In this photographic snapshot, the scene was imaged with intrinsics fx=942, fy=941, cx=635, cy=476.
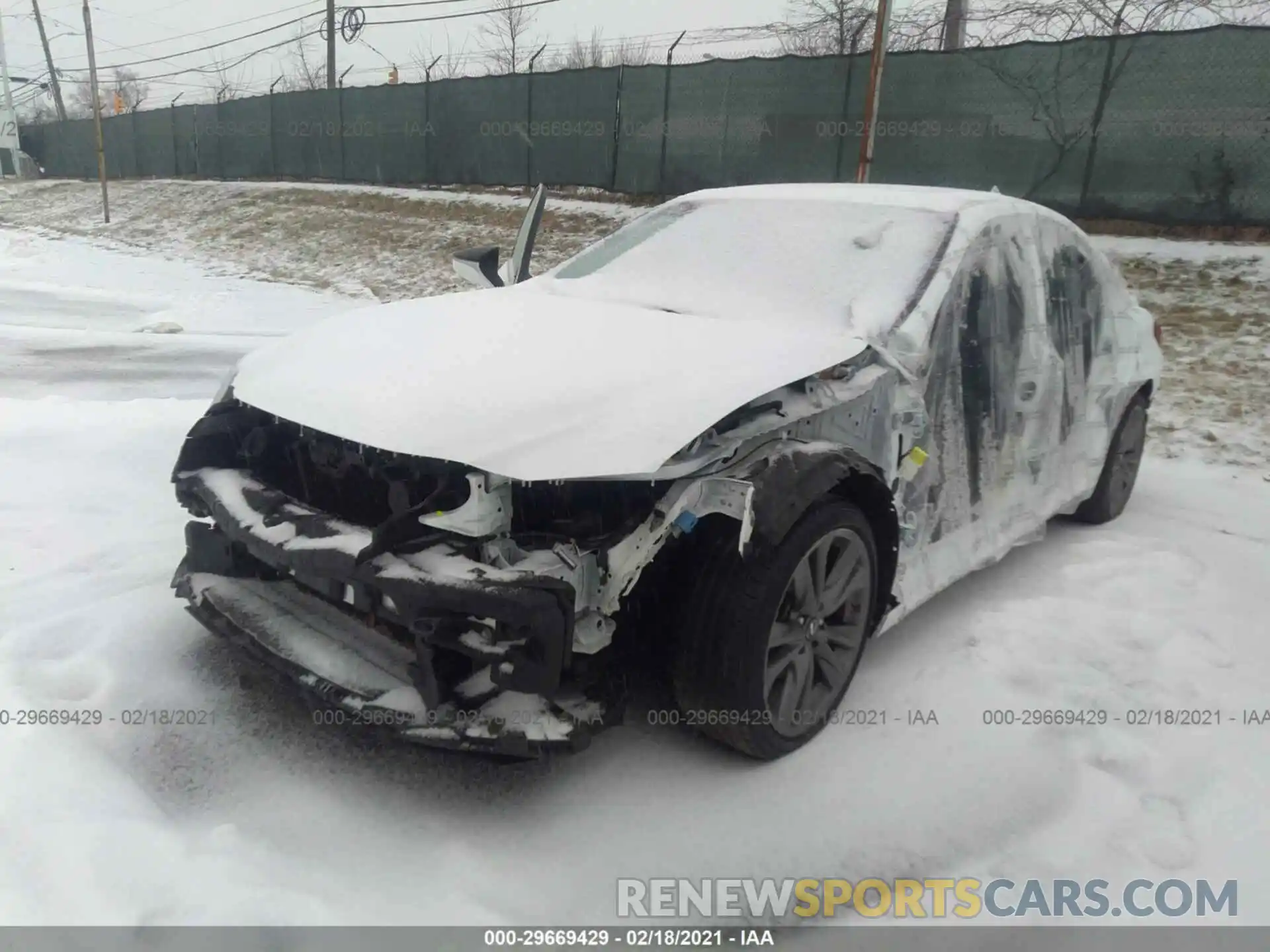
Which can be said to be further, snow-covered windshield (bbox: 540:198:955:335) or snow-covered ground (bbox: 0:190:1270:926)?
snow-covered windshield (bbox: 540:198:955:335)

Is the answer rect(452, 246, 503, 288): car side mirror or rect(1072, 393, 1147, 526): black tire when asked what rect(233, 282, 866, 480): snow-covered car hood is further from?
rect(1072, 393, 1147, 526): black tire

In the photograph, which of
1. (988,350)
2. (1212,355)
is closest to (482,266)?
(988,350)

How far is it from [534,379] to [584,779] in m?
1.08

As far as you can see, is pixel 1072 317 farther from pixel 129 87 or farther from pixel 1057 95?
pixel 129 87

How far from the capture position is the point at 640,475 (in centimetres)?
216

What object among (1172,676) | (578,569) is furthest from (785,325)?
(1172,676)

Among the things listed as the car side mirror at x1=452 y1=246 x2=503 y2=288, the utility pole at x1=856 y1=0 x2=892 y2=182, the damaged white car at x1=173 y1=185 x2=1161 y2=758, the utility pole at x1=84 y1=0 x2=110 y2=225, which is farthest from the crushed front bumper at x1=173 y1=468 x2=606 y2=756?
the utility pole at x1=84 y1=0 x2=110 y2=225

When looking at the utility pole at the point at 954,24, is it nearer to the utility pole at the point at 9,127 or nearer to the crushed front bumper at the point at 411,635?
the crushed front bumper at the point at 411,635

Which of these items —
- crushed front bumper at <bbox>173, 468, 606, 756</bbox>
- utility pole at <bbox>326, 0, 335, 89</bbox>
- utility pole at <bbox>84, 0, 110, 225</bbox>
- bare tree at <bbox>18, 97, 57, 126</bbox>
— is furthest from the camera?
bare tree at <bbox>18, 97, 57, 126</bbox>

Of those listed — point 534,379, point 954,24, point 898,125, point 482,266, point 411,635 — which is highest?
point 954,24

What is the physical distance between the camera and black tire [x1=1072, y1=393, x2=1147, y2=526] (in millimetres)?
4453

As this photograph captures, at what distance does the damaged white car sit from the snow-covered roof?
3 cm

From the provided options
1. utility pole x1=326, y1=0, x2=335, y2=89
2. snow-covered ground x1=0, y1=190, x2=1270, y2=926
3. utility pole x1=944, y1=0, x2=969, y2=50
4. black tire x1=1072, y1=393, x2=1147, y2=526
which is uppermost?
utility pole x1=326, y1=0, x2=335, y2=89

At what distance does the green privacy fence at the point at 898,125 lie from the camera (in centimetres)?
992
